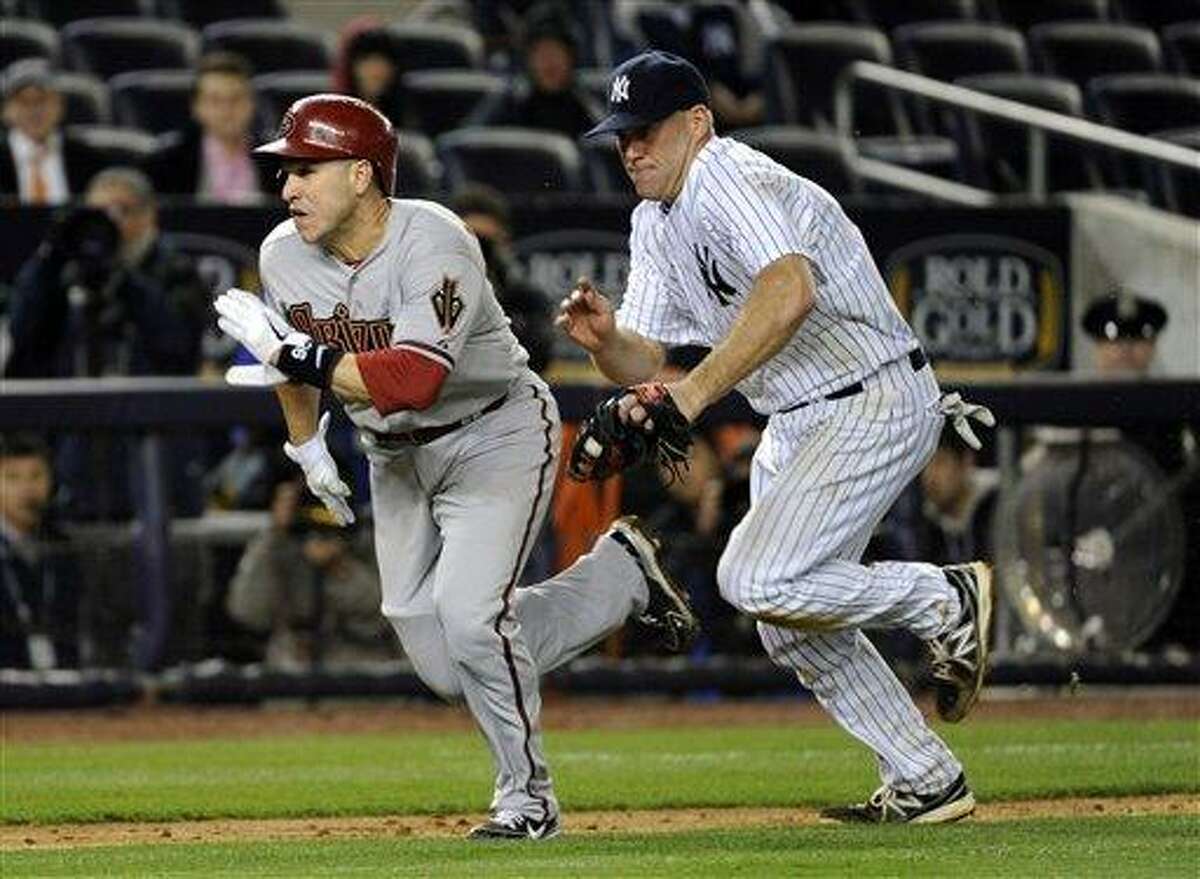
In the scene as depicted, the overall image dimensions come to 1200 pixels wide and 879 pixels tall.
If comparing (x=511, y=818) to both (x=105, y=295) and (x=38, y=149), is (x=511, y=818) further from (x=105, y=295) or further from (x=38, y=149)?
(x=38, y=149)

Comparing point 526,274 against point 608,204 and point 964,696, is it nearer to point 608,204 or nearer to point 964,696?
point 608,204

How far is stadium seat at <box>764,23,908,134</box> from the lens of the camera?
16.2m

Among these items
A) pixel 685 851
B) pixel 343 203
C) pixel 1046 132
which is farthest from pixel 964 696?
pixel 1046 132

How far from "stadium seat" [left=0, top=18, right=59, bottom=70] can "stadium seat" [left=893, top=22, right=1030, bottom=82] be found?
179 inches

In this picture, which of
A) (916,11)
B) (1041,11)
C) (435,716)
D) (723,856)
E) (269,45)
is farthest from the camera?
(1041,11)

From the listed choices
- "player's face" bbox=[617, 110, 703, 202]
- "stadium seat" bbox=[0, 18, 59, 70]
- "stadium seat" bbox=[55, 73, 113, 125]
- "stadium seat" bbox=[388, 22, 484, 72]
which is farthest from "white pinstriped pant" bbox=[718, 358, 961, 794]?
"stadium seat" bbox=[388, 22, 484, 72]

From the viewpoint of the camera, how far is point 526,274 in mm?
14117

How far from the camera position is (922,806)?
26.8 feet

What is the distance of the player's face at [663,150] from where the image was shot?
789 cm

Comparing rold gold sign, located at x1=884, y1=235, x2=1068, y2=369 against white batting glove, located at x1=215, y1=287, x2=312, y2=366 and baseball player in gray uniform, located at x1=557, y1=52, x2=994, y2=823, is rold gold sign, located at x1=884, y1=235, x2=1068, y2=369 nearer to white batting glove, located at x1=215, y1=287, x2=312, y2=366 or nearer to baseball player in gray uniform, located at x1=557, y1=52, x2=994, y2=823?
baseball player in gray uniform, located at x1=557, y1=52, x2=994, y2=823

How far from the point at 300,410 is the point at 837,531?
139 centimetres

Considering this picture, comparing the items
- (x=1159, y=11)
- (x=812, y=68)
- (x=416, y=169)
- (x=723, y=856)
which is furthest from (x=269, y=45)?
(x=723, y=856)

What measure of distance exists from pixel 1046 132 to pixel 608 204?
8.86 feet

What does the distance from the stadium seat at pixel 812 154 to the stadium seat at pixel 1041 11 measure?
3790 mm
